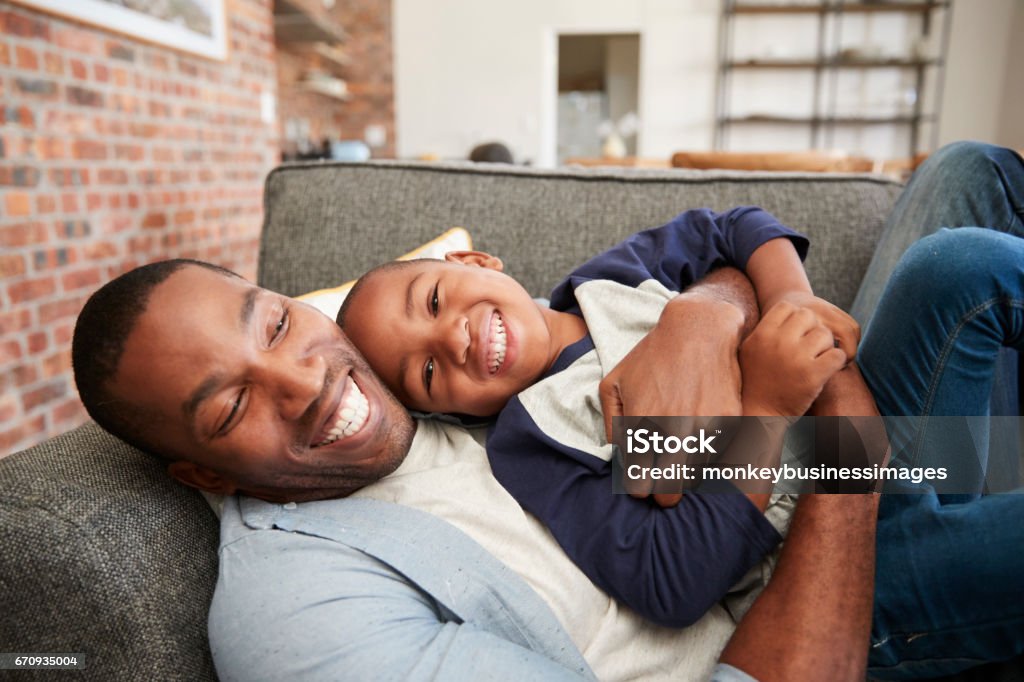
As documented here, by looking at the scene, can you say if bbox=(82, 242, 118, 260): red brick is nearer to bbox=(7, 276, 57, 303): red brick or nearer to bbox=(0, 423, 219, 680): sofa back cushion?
bbox=(7, 276, 57, 303): red brick

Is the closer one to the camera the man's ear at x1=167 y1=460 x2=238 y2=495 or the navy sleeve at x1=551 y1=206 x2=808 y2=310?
the man's ear at x1=167 y1=460 x2=238 y2=495

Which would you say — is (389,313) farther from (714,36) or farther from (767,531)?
(714,36)

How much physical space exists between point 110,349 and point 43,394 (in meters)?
1.70

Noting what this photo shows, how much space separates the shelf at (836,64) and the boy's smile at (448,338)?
20.7ft

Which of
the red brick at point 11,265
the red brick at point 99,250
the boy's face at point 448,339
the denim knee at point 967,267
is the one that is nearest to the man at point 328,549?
the boy's face at point 448,339

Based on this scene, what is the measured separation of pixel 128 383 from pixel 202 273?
0.16m

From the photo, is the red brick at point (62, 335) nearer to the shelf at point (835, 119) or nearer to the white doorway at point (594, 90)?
the shelf at point (835, 119)

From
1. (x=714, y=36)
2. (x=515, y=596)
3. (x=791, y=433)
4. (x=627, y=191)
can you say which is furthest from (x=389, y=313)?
(x=714, y=36)

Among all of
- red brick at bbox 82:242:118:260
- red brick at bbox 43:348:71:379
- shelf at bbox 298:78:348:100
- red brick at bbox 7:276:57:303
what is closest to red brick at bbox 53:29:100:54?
red brick at bbox 82:242:118:260

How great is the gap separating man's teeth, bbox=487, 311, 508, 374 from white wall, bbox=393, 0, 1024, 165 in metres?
6.16

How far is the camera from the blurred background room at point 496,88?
277 cm

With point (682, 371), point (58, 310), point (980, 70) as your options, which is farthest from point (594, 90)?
point (682, 371)

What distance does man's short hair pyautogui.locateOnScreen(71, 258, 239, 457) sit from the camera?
2.53ft

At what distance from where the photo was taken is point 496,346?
967 mm
